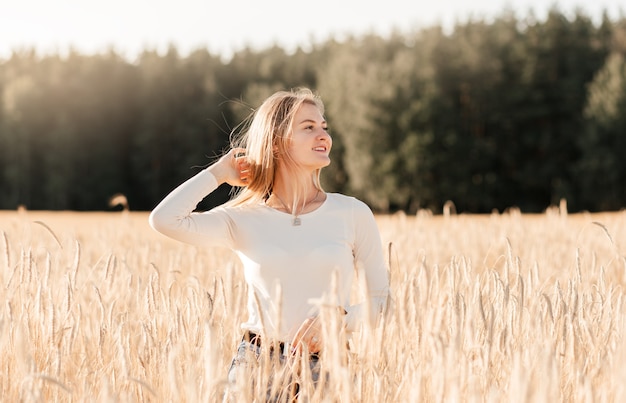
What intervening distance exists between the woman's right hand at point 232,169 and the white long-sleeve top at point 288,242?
0.06 meters

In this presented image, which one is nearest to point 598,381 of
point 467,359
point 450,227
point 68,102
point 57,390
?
point 467,359

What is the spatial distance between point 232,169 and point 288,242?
461 mm

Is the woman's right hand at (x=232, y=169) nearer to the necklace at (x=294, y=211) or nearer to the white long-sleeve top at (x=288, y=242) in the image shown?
the white long-sleeve top at (x=288, y=242)

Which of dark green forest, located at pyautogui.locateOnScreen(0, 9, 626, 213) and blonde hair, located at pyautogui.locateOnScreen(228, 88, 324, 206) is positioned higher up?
dark green forest, located at pyautogui.locateOnScreen(0, 9, 626, 213)

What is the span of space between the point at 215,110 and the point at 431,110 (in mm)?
15500

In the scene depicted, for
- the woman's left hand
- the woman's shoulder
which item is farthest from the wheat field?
the woman's shoulder

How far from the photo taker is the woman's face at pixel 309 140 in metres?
2.93

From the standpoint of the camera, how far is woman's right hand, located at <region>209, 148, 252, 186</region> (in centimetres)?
303

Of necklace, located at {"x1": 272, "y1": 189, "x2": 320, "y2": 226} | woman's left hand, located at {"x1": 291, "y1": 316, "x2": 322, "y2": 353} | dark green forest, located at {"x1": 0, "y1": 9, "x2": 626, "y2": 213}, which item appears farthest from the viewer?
dark green forest, located at {"x1": 0, "y1": 9, "x2": 626, "y2": 213}

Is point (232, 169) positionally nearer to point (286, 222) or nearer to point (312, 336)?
point (286, 222)

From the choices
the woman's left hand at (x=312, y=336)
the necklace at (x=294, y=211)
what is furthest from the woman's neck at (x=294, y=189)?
the woman's left hand at (x=312, y=336)

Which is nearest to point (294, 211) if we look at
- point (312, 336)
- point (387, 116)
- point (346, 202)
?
point (346, 202)

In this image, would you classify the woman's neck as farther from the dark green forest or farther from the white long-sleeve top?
the dark green forest

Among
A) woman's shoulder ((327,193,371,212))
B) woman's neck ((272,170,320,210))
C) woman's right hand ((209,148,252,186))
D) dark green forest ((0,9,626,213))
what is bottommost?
woman's shoulder ((327,193,371,212))
